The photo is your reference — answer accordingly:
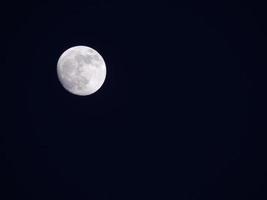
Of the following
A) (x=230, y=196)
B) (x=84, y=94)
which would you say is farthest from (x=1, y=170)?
(x=230, y=196)

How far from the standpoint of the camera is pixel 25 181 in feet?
30.6

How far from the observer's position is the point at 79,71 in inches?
304

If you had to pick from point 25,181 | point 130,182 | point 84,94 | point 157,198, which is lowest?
point 157,198

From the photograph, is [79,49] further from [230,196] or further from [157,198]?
[230,196]

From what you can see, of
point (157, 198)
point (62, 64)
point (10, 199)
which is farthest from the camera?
point (157, 198)

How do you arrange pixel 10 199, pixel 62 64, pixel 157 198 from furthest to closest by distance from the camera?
pixel 157 198
pixel 10 199
pixel 62 64

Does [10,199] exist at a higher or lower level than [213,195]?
higher

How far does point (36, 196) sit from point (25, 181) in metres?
0.74

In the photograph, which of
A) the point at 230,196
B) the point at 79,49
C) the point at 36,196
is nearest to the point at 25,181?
the point at 36,196

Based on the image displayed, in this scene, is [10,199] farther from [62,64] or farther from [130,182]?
[62,64]

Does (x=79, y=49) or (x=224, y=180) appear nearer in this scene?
(x=79, y=49)

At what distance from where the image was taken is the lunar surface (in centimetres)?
770

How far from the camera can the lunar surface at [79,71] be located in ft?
25.3

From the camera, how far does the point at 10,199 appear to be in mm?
9188
